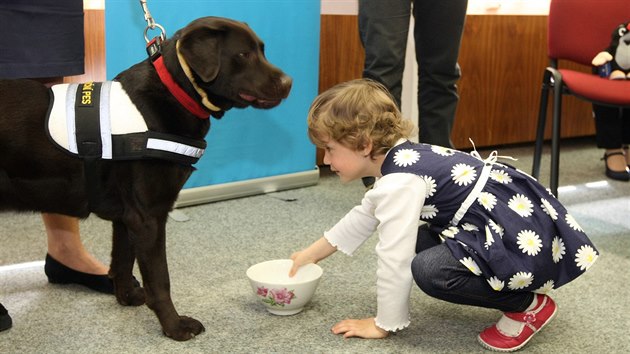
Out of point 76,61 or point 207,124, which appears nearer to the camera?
point 207,124

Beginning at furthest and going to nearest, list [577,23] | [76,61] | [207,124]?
[577,23] → [76,61] → [207,124]

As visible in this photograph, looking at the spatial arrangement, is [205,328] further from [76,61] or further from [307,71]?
[307,71]

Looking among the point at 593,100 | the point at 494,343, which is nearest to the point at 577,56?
the point at 593,100

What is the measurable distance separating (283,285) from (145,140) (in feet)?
1.39

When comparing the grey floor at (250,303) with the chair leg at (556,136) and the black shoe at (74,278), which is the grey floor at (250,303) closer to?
the black shoe at (74,278)

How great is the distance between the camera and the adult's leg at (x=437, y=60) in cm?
214

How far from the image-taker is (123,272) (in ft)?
5.05

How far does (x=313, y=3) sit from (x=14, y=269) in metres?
1.40

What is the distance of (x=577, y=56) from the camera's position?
2461mm

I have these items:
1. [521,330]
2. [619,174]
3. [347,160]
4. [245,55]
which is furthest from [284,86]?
[619,174]

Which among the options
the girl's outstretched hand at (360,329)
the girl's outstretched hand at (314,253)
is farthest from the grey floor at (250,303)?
the girl's outstretched hand at (314,253)

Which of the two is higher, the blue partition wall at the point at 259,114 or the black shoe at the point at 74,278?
the blue partition wall at the point at 259,114

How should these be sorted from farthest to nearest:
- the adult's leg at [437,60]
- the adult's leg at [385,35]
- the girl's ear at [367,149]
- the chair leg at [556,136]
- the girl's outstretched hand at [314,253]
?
the chair leg at [556,136] < the adult's leg at [437,60] < the adult's leg at [385,35] < the girl's outstretched hand at [314,253] < the girl's ear at [367,149]

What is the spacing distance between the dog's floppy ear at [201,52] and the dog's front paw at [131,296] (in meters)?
0.56
